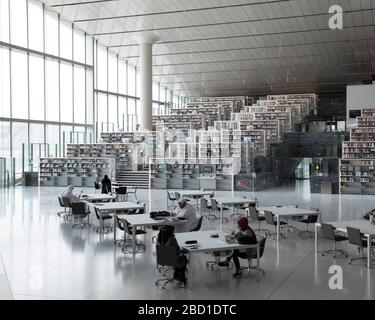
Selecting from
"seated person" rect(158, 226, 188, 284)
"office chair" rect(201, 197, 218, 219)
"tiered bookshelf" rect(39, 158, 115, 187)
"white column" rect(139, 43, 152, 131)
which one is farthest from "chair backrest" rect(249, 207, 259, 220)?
"white column" rect(139, 43, 152, 131)

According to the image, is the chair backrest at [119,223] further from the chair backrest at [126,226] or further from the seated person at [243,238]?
the seated person at [243,238]

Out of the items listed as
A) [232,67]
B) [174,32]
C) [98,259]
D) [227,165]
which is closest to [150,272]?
[98,259]

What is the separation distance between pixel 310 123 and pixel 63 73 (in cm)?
1809

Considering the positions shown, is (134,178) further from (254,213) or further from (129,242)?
(129,242)

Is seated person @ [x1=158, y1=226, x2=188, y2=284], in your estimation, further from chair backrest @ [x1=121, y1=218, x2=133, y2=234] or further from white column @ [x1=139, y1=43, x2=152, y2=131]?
white column @ [x1=139, y1=43, x2=152, y2=131]

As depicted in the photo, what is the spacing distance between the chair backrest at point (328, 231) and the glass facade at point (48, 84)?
17.7 m

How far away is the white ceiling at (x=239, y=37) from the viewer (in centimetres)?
2245

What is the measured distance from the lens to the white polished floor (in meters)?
6.12

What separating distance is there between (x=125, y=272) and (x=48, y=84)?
65.2ft

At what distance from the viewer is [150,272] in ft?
23.7

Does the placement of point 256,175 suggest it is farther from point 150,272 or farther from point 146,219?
point 150,272

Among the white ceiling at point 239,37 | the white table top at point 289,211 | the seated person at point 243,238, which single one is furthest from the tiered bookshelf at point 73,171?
the seated person at point 243,238

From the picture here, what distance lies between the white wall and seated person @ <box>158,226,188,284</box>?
2381 centimetres

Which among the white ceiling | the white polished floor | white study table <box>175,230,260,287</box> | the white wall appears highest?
the white ceiling
